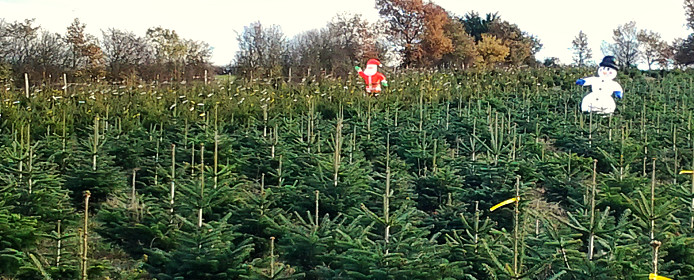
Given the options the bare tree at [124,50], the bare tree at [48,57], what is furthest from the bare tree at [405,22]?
the bare tree at [48,57]

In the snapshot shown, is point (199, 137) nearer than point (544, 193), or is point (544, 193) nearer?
point (544, 193)

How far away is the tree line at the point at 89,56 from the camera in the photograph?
20672 millimetres

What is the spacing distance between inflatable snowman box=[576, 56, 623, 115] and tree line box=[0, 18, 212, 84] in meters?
12.6

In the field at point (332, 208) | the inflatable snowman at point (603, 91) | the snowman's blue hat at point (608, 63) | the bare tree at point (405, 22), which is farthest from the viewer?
the bare tree at point (405, 22)

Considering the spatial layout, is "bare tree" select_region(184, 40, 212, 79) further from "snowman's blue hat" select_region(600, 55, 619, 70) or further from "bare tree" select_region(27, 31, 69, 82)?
"snowman's blue hat" select_region(600, 55, 619, 70)

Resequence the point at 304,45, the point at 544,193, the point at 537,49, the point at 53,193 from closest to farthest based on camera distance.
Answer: the point at 53,193 < the point at 544,193 < the point at 304,45 < the point at 537,49

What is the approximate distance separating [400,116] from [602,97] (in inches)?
177

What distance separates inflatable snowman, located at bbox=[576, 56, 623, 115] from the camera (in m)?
12.8

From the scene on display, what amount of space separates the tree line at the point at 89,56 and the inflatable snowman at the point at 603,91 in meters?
12.6

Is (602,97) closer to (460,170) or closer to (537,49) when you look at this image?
(460,170)

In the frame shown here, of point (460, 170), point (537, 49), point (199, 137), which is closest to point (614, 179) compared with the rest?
point (460, 170)

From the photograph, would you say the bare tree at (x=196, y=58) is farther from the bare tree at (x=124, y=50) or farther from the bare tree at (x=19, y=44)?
the bare tree at (x=19, y=44)

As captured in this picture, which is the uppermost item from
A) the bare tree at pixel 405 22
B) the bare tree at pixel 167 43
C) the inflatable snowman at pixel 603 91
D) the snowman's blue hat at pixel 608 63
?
the bare tree at pixel 405 22

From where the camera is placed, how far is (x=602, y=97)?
12961 mm
